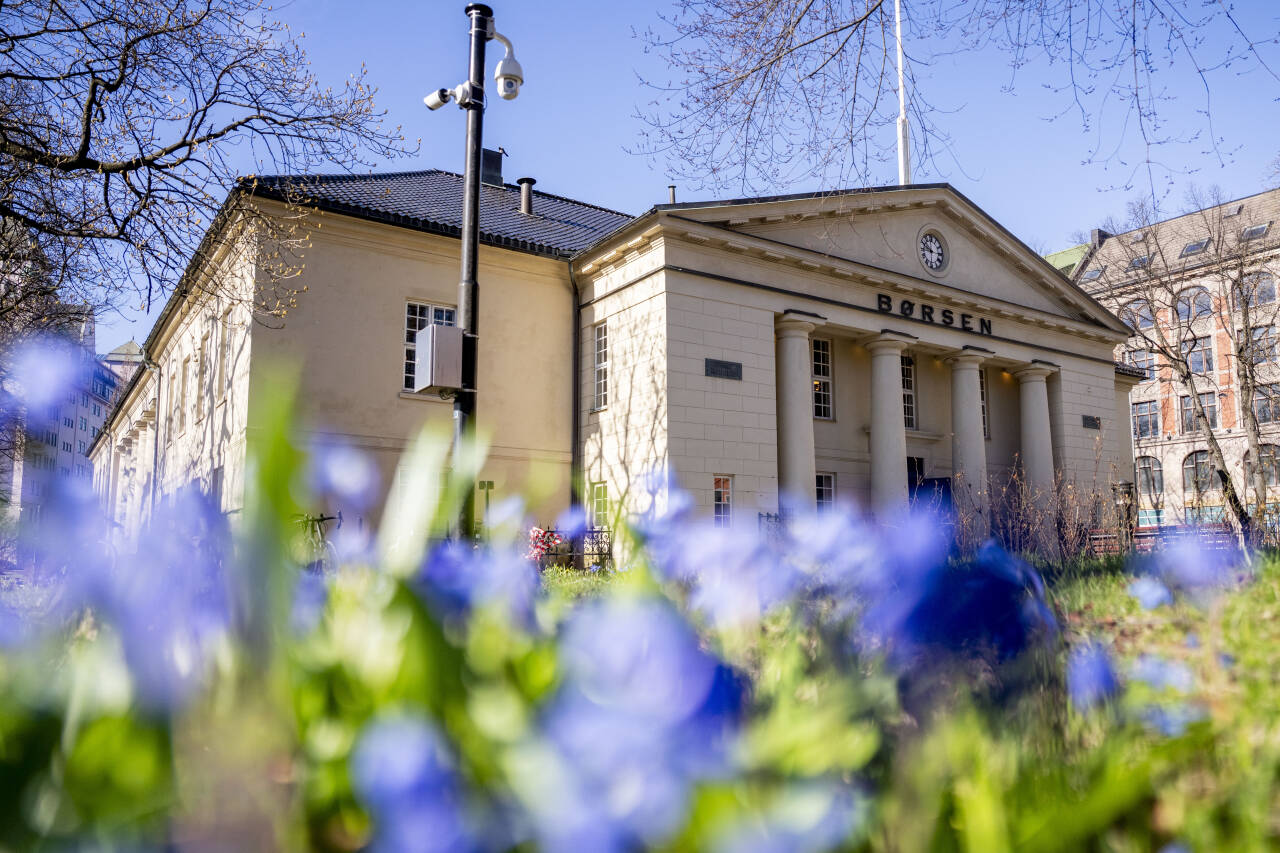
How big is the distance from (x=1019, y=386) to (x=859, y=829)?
28219 mm

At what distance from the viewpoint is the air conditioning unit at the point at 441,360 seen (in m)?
8.33

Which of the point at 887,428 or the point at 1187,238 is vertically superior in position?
the point at 1187,238

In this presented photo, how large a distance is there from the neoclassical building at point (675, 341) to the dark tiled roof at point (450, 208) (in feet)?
0.30

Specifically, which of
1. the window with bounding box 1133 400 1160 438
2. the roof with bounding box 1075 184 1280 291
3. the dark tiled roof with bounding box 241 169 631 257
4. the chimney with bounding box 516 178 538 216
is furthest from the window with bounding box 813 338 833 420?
the window with bounding box 1133 400 1160 438

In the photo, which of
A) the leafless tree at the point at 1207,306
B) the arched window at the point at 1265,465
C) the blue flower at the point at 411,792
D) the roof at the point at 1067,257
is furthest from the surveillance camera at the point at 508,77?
the roof at the point at 1067,257

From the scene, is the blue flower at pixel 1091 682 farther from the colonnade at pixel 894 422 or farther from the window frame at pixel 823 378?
the window frame at pixel 823 378

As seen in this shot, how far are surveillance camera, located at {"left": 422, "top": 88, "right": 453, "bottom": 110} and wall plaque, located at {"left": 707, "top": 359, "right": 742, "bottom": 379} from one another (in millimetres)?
10071

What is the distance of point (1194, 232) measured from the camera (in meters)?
51.5

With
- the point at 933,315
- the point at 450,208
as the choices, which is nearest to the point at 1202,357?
the point at 933,315

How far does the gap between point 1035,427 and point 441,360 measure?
22.0 m

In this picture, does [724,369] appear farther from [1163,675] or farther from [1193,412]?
[1193,412]

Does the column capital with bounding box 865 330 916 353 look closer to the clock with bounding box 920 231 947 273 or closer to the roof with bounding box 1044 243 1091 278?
the clock with bounding box 920 231 947 273

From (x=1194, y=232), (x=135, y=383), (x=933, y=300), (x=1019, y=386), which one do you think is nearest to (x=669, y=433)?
(x=933, y=300)

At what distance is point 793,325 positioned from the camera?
67.0 feet
